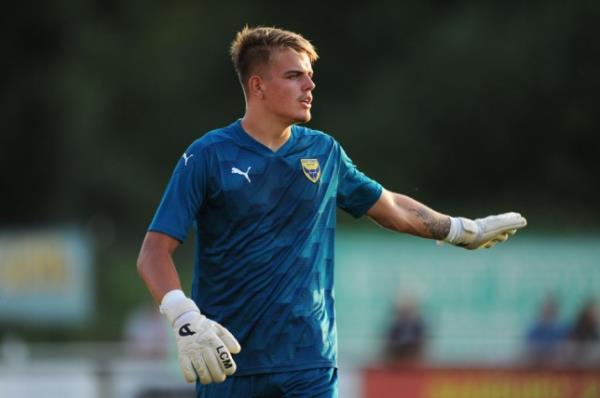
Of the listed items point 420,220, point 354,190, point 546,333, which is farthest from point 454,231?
point 546,333

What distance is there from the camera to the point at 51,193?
114 feet

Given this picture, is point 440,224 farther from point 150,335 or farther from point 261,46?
point 150,335

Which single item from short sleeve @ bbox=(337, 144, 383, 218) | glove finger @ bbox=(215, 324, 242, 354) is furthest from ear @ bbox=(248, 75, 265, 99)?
glove finger @ bbox=(215, 324, 242, 354)

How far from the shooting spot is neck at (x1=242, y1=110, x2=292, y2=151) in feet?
20.3

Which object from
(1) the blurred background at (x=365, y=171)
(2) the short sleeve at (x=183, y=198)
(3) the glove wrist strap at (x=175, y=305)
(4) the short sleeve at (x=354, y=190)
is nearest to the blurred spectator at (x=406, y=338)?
(1) the blurred background at (x=365, y=171)

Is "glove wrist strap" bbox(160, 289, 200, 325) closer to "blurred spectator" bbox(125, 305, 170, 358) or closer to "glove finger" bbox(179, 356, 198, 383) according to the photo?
"glove finger" bbox(179, 356, 198, 383)

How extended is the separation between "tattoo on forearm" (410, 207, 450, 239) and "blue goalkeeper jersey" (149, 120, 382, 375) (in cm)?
→ 76

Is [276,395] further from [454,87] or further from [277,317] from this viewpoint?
[454,87]

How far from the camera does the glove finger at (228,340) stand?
18.4 ft

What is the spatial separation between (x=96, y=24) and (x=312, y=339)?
41.7m

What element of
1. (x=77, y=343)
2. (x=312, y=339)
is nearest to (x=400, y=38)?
(x=77, y=343)

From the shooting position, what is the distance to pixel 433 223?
6.72m

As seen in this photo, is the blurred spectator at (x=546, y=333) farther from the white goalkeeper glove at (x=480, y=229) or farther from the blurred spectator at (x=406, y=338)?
the white goalkeeper glove at (x=480, y=229)

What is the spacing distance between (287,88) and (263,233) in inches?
26.6
